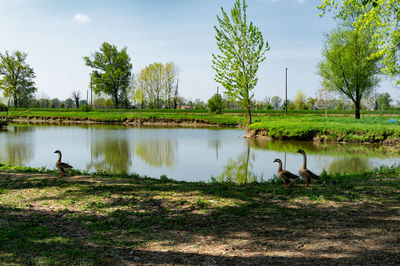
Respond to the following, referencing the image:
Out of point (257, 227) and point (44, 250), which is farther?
point (257, 227)

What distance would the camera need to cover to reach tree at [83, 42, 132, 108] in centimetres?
7738

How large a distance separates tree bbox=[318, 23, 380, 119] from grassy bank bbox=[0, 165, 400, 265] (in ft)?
109

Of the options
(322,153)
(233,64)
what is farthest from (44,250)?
(233,64)

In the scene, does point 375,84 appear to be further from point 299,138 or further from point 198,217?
point 198,217

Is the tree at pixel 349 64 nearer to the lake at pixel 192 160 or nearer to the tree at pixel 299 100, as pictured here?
the lake at pixel 192 160

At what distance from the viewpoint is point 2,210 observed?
637cm

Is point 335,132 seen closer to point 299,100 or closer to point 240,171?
point 240,171

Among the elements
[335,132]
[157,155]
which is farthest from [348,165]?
[335,132]

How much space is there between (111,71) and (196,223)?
254 feet

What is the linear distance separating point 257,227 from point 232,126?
42585 mm

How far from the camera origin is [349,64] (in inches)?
1483

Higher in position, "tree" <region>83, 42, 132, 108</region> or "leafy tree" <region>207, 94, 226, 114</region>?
"tree" <region>83, 42, 132, 108</region>

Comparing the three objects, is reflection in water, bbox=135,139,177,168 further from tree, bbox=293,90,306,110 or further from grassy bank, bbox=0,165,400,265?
tree, bbox=293,90,306,110

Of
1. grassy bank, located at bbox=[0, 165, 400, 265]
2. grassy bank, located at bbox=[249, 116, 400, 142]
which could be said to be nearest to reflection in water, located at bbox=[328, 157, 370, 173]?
grassy bank, located at bbox=[0, 165, 400, 265]
